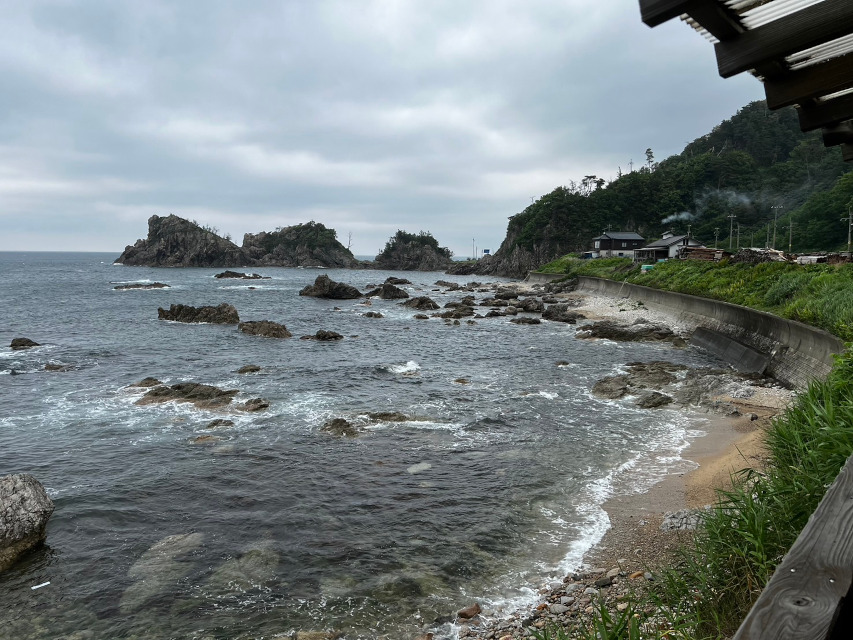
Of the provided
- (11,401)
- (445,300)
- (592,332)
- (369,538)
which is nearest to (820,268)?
(592,332)

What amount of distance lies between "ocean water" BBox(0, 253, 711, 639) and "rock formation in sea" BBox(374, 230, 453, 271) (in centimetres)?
14882

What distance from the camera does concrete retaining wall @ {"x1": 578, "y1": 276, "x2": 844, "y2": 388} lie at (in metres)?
18.1

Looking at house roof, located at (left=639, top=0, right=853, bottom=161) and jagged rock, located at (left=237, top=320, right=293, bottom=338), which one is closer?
house roof, located at (left=639, top=0, right=853, bottom=161)

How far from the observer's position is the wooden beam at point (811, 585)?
2.04 m

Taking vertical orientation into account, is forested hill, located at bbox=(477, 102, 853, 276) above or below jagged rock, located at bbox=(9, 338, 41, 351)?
above

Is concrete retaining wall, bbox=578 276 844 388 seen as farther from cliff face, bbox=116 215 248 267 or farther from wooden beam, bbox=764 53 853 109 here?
cliff face, bbox=116 215 248 267

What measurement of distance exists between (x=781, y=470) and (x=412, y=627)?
560 cm

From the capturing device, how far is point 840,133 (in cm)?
572

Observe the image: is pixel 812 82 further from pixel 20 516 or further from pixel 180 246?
pixel 180 246

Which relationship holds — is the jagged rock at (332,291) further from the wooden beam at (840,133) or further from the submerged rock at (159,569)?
the wooden beam at (840,133)

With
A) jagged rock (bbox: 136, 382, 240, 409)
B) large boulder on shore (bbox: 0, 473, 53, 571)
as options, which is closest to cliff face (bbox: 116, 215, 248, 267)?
jagged rock (bbox: 136, 382, 240, 409)

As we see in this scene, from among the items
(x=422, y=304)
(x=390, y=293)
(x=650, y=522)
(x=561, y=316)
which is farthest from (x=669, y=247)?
(x=650, y=522)

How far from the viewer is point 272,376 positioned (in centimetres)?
2536

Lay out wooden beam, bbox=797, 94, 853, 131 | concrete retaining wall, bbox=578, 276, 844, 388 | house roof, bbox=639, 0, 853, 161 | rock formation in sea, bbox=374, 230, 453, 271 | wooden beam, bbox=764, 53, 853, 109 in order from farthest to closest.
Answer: rock formation in sea, bbox=374, 230, 453, 271 → concrete retaining wall, bbox=578, 276, 844, 388 → wooden beam, bbox=797, 94, 853, 131 → wooden beam, bbox=764, 53, 853, 109 → house roof, bbox=639, 0, 853, 161
